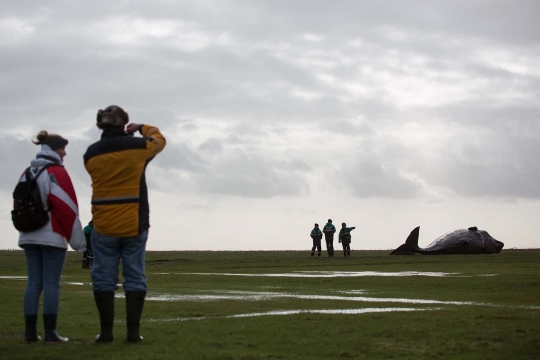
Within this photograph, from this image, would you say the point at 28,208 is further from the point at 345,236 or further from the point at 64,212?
the point at 345,236

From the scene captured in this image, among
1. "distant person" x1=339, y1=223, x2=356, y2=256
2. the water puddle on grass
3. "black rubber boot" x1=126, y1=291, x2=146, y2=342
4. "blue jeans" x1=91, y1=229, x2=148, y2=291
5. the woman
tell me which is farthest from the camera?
"distant person" x1=339, y1=223, x2=356, y2=256

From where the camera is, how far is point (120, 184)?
8.31 metres

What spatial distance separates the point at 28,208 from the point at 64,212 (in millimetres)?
352

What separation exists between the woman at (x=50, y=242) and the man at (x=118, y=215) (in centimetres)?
31

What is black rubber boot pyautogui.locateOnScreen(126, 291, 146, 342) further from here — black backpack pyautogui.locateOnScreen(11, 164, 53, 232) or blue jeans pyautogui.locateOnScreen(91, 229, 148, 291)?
black backpack pyautogui.locateOnScreen(11, 164, 53, 232)

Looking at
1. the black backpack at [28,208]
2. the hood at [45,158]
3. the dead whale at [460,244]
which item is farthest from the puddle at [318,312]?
the dead whale at [460,244]

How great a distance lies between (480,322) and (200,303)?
486 centimetres

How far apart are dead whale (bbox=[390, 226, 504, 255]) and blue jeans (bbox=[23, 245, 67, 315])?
134 ft

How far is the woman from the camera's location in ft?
27.7

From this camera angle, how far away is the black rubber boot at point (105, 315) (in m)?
8.27

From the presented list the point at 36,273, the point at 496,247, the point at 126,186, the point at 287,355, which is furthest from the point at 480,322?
the point at 496,247

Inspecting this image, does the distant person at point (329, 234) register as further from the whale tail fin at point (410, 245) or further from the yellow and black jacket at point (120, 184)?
the yellow and black jacket at point (120, 184)

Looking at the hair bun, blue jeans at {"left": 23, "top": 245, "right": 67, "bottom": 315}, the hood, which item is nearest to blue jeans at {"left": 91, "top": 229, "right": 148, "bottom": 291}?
blue jeans at {"left": 23, "top": 245, "right": 67, "bottom": 315}

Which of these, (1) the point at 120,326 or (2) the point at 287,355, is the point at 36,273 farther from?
(2) the point at 287,355
